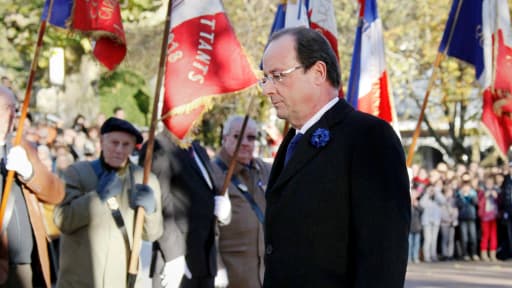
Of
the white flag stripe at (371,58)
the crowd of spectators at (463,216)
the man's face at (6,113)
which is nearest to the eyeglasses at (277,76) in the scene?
the man's face at (6,113)

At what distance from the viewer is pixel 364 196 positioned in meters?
3.50

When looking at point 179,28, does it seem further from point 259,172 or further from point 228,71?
point 259,172

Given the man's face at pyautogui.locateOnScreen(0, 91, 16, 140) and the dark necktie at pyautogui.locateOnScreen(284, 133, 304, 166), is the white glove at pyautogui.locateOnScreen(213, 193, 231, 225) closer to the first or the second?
the man's face at pyautogui.locateOnScreen(0, 91, 16, 140)

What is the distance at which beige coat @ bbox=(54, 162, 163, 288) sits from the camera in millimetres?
6314

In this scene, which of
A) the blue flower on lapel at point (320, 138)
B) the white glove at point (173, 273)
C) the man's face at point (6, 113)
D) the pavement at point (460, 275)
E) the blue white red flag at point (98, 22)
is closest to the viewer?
the blue flower on lapel at point (320, 138)

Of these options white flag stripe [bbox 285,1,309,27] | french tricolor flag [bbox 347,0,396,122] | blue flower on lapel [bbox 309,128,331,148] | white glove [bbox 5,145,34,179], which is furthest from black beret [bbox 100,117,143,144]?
french tricolor flag [bbox 347,0,396,122]

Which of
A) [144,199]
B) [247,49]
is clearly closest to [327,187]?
[144,199]

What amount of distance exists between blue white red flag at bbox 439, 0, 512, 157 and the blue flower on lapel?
20.9 feet

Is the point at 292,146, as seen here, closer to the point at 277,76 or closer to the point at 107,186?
the point at 277,76

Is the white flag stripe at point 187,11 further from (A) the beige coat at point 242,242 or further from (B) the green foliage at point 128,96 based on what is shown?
(B) the green foliage at point 128,96

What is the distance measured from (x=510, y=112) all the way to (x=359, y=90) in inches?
59.9

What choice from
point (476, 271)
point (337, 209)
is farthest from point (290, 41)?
point (476, 271)

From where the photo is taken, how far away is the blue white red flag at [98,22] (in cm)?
697

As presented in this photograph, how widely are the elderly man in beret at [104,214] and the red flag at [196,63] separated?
0.82 metres
